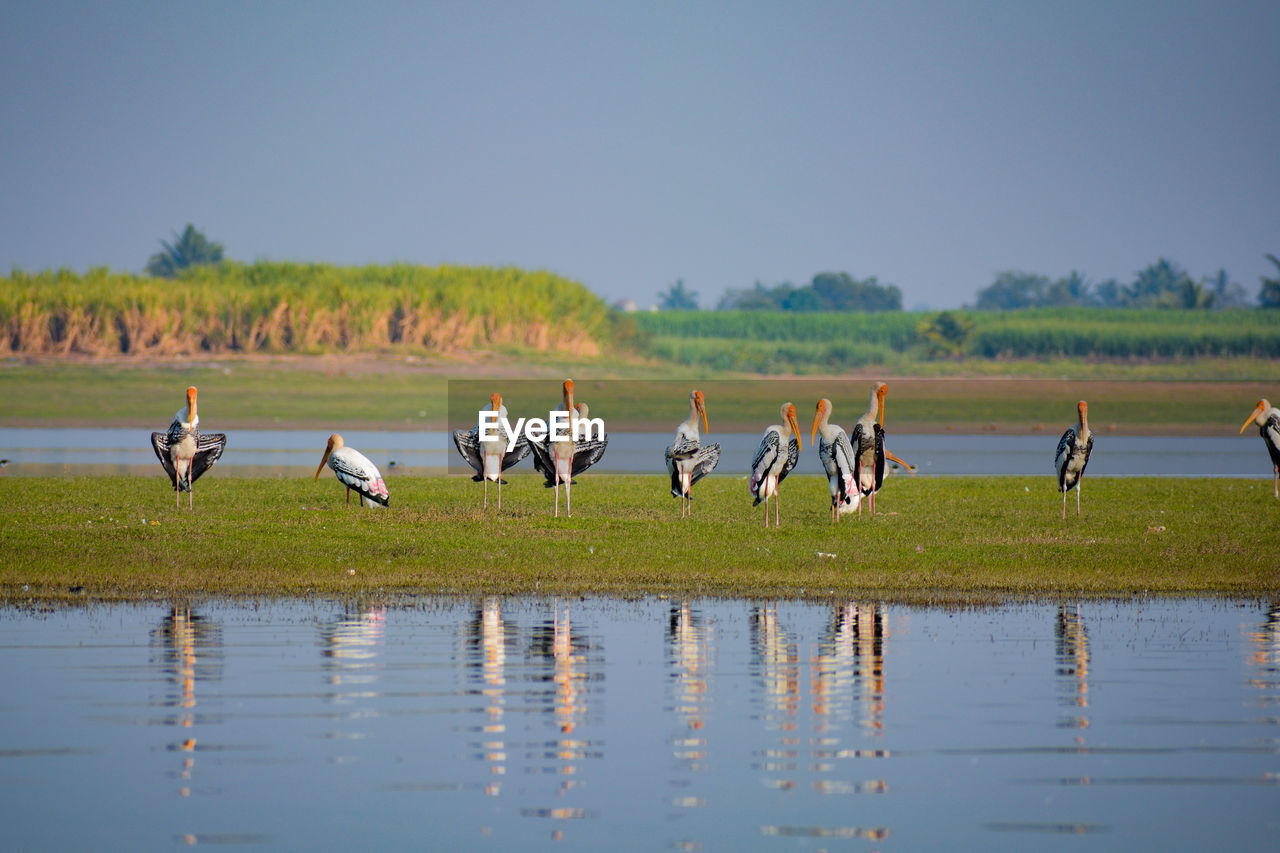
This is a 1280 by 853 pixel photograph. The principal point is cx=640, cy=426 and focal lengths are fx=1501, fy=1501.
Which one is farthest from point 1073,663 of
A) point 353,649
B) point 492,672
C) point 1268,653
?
point 353,649

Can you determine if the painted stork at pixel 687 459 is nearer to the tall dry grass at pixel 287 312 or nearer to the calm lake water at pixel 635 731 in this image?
the calm lake water at pixel 635 731

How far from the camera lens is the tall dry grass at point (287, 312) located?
55.5 m

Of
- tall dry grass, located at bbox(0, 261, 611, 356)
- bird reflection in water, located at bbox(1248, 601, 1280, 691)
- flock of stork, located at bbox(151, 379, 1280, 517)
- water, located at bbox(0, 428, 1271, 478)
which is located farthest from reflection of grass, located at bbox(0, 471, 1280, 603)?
tall dry grass, located at bbox(0, 261, 611, 356)

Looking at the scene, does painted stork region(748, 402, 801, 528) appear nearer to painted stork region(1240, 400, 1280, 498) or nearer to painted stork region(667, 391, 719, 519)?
painted stork region(667, 391, 719, 519)

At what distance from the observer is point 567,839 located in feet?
25.5

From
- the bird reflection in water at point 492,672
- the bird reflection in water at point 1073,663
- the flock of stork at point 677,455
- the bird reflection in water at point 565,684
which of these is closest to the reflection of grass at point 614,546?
the flock of stork at point 677,455

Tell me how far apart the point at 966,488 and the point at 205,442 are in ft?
39.9

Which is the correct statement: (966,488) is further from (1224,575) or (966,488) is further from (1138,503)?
(1224,575)

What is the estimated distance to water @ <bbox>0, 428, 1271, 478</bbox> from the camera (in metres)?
31.4

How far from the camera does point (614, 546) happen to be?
17.3m

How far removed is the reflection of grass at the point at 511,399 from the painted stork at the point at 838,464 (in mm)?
23056

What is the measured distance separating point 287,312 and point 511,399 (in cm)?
1338

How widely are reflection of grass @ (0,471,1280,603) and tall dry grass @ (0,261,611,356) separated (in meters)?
34.3

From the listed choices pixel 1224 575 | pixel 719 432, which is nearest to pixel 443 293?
pixel 719 432
